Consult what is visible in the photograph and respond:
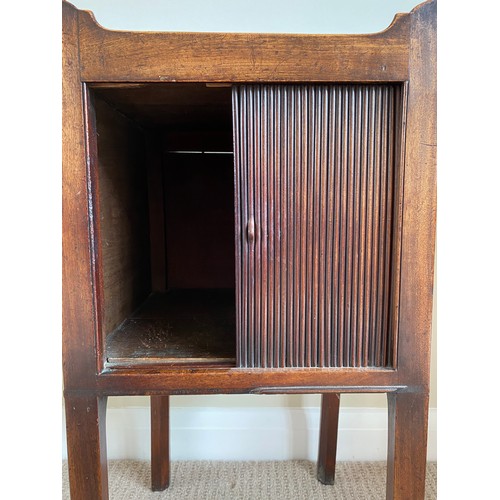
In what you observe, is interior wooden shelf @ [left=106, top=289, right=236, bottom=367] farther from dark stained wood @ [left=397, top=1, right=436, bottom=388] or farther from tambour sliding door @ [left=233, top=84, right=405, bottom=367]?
dark stained wood @ [left=397, top=1, right=436, bottom=388]

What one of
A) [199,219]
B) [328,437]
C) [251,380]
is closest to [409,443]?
[251,380]

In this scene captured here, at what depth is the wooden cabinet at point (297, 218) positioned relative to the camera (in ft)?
1.65

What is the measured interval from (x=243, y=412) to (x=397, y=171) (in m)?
0.77

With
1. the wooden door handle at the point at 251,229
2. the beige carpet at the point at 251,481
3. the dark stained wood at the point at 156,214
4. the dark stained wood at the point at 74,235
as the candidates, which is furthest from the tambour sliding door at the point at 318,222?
the beige carpet at the point at 251,481

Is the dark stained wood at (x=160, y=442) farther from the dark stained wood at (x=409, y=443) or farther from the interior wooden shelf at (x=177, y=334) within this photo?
the dark stained wood at (x=409, y=443)

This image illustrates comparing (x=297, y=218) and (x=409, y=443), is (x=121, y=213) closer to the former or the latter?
(x=297, y=218)

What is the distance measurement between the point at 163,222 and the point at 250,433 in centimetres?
56

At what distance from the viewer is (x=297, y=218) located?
53cm

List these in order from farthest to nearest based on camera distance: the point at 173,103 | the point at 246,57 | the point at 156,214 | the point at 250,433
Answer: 1. the point at 250,433
2. the point at 156,214
3. the point at 173,103
4. the point at 246,57

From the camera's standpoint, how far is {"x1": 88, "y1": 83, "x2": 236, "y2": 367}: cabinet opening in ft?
1.92

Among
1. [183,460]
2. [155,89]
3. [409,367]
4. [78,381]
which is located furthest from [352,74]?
[183,460]

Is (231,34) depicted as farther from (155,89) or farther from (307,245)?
(307,245)

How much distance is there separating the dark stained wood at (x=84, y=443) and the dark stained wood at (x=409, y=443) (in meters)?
0.36

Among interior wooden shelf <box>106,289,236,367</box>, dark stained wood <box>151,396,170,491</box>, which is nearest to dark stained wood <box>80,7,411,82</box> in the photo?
interior wooden shelf <box>106,289,236,367</box>
